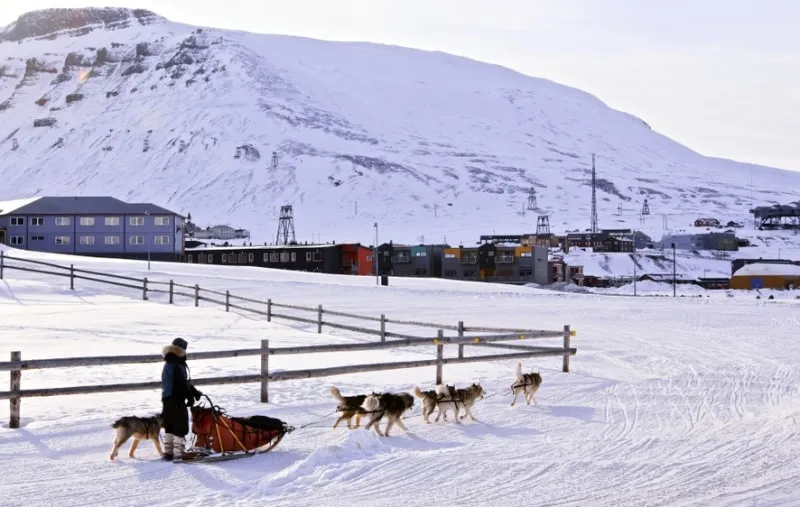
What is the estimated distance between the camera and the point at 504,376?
18.3m

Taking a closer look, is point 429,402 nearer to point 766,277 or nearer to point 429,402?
point 429,402

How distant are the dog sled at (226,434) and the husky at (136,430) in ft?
1.37

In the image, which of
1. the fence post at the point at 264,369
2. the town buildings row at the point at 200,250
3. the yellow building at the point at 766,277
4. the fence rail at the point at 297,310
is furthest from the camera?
the yellow building at the point at 766,277

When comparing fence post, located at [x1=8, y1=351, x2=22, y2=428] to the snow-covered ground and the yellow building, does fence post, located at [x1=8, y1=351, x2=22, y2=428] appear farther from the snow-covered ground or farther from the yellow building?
the yellow building

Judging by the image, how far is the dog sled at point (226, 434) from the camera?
10250 mm

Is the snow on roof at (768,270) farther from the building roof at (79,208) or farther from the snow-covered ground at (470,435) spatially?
the snow-covered ground at (470,435)

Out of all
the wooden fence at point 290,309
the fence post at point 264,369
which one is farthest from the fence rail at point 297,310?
the fence post at point 264,369

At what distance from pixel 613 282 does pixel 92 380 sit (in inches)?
3762

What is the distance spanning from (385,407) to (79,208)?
89802 mm

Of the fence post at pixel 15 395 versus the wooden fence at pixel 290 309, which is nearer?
the fence post at pixel 15 395

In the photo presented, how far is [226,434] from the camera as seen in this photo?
33.9ft

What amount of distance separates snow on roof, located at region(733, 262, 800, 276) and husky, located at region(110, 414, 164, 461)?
310 ft

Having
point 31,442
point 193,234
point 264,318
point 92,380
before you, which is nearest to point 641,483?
point 31,442

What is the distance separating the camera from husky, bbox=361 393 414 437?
1123 centimetres
